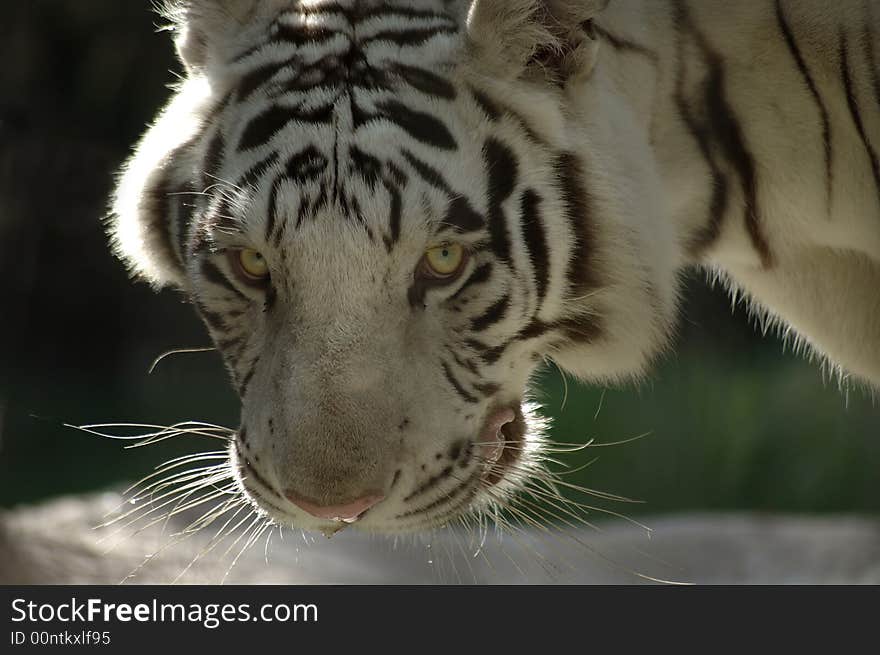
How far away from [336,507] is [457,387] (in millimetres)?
250

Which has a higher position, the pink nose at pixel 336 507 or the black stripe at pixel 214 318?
the black stripe at pixel 214 318

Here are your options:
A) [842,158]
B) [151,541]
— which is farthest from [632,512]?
[842,158]

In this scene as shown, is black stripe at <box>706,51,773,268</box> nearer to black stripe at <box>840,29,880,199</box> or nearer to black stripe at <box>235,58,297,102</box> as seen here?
black stripe at <box>840,29,880,199</box>

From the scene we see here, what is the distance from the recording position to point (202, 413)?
17.9 feet

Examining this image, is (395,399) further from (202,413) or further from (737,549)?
(202,413)

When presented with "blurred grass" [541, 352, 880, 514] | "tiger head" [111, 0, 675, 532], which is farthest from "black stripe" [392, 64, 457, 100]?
"blurred grass" [541, 352, 880, 514]

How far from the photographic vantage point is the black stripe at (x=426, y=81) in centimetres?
162

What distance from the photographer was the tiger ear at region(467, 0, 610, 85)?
1.60m

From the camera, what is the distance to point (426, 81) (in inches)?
64.2

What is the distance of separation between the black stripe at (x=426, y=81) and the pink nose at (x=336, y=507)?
0.55 m

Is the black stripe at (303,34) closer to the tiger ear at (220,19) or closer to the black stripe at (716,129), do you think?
the tiger ear at (220,19)

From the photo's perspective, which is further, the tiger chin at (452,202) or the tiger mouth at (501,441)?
the tiger mouth at (501,441)

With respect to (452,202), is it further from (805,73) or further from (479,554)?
(479,554)

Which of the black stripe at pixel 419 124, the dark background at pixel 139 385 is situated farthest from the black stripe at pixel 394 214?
the dark background at pixel 139 385
